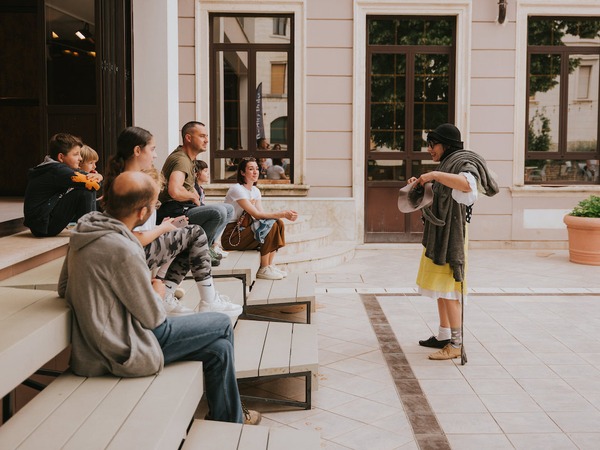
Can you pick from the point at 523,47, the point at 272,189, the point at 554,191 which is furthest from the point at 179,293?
the point at 523,47

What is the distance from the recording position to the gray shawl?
4.89 m

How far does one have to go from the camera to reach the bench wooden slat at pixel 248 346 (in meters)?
3.96

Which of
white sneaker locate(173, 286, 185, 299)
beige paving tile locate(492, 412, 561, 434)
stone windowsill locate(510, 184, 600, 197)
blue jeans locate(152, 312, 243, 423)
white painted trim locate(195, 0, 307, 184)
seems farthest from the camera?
stone windowsill locate(510, 184, 600, 197)

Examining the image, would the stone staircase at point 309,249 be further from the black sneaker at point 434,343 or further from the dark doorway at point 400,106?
the black sneaker at point 434,343

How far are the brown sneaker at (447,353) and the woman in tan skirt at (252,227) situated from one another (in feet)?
5.56

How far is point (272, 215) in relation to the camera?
6168mm

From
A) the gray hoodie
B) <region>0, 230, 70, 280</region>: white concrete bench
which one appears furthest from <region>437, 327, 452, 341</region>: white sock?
the gray hoodie

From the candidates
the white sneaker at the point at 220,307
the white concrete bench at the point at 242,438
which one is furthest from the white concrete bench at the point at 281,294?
the white concrete bench at the point at 242,438

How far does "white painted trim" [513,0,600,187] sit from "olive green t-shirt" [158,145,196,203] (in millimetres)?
7002

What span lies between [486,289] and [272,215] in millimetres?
3024

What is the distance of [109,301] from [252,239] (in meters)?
3.52

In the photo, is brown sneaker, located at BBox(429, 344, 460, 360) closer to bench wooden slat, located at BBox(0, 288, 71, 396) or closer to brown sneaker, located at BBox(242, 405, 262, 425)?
brown sneaker, located at BBox(242, 405, 262, 425)

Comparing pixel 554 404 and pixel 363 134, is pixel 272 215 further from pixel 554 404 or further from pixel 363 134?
pixel 363 134

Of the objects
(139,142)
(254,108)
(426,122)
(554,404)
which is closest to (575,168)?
(426,122)
